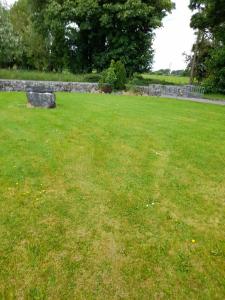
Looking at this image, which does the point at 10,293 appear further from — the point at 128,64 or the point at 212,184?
the point at 128,64

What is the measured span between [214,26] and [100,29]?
31.8ft

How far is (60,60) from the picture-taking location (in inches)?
1062

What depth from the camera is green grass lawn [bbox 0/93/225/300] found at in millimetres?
2631

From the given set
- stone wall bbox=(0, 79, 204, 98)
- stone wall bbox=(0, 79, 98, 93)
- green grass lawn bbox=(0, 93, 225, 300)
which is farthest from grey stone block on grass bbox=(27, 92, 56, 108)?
stone wall bbox=(0, 79, 204, 98)

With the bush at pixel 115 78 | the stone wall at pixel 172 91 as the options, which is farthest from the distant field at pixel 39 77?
the stone wall at pixel 172 91

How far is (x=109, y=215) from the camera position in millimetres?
3684

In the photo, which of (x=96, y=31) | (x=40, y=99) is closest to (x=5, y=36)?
(x=96, y=31)

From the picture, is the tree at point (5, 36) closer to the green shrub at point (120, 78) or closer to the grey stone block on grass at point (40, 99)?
the green shrub at point (120, 78)

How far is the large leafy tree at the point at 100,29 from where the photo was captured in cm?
2041

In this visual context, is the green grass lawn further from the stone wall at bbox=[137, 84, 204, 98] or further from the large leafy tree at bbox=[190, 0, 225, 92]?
the large leafy tree at bbox=[190, 0, 225, 92]

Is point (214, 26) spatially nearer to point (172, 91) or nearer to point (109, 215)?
point (172, 91)

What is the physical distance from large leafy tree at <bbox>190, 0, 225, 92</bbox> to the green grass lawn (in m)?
12.4

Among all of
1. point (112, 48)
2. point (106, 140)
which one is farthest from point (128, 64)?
point (106, 140)

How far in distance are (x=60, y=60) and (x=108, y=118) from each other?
20440 millimetres
